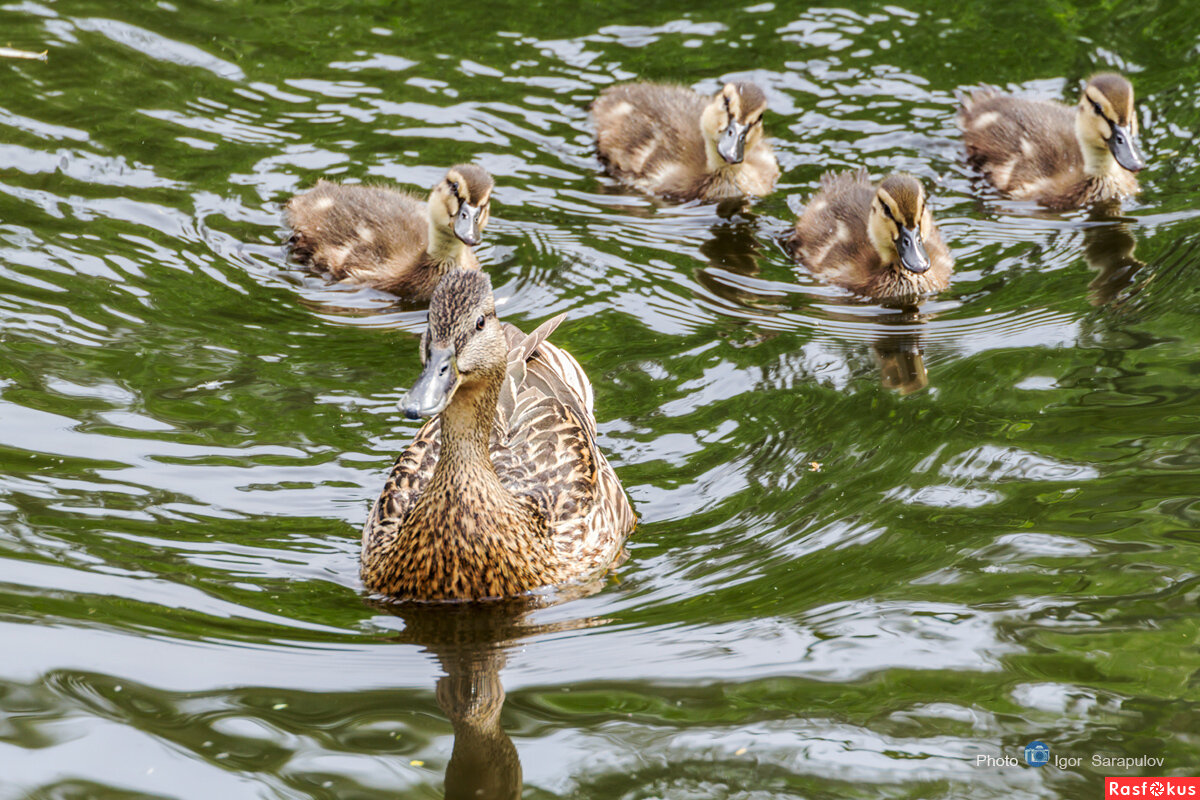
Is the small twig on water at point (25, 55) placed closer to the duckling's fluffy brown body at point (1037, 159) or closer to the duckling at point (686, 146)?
the duckling at point (686, 146)

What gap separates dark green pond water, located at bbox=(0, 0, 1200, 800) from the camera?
2.78 meters

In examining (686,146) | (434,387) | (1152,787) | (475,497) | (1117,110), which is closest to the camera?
(1152,787)

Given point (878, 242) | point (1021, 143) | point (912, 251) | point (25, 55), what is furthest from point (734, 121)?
point (25, 55)

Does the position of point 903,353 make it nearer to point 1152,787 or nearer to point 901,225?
point 901,225

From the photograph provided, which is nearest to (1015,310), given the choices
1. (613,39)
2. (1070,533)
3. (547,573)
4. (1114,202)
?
(1114,202)

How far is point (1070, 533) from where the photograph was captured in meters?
3.36

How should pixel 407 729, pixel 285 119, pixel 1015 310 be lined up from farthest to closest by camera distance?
pixel 285 119 < pixel 1015 310 < pixel 407 729

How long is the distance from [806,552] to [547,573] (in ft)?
2.05

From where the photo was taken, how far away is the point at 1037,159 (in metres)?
5.73

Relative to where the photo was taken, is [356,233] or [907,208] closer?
[907,208]

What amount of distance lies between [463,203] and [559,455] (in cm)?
158

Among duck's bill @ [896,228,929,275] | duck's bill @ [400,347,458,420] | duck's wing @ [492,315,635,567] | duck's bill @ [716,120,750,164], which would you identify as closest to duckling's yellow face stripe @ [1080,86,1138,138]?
duck's bill @ [896,228,929,275]

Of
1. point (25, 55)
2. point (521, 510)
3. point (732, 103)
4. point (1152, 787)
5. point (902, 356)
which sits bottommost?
point (1152, 787)

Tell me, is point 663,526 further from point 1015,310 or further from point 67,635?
point 1015,310
